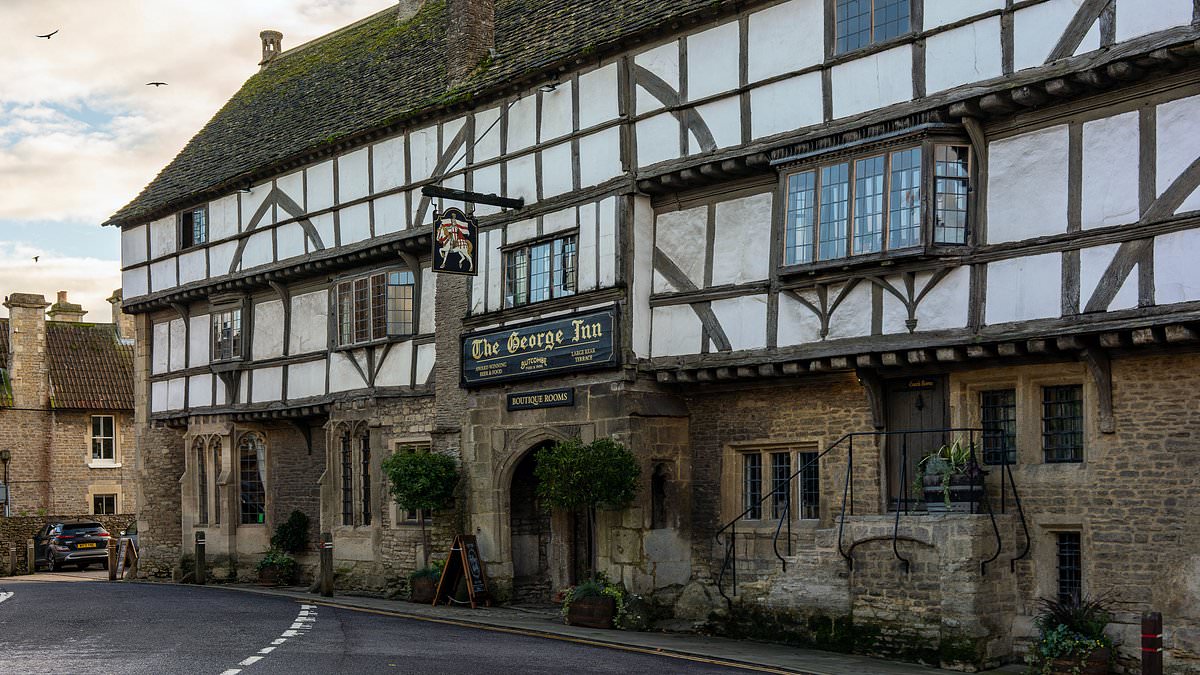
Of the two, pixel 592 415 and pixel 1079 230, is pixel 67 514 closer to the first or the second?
pixel 592 415

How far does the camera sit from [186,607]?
865 inches

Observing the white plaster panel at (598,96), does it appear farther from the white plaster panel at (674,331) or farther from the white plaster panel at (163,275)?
the white plaster panel at (163,275)

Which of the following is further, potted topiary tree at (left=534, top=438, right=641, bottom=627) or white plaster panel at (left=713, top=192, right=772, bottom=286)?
potted topiary tree at (left=534, top=438, right=641, bottom=627)

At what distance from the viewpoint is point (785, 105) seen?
60.4 ft

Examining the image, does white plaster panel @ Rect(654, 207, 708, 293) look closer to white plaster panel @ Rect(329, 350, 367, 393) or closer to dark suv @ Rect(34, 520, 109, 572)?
white plaster panel @ Rect(329, 350, 367, 393)

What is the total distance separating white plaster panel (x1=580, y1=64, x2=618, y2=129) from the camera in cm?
2111

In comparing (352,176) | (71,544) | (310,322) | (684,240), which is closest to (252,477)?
(310,322)

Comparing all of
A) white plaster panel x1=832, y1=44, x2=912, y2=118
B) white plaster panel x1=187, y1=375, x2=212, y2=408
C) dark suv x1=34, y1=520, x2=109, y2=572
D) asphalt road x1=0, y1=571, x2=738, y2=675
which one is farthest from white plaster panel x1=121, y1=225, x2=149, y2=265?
white plaster panel x1=832, y1=44, x2=912, y2=118

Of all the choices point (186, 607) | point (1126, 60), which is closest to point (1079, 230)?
point (1126, 60)

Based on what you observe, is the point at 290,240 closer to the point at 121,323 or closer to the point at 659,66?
the point at 659,66

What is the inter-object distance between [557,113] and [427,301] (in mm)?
5168

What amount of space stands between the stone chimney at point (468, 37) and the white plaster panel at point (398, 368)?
5.09m

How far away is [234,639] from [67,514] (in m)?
33.0

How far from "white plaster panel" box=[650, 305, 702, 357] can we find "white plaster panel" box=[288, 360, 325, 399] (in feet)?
33.0
